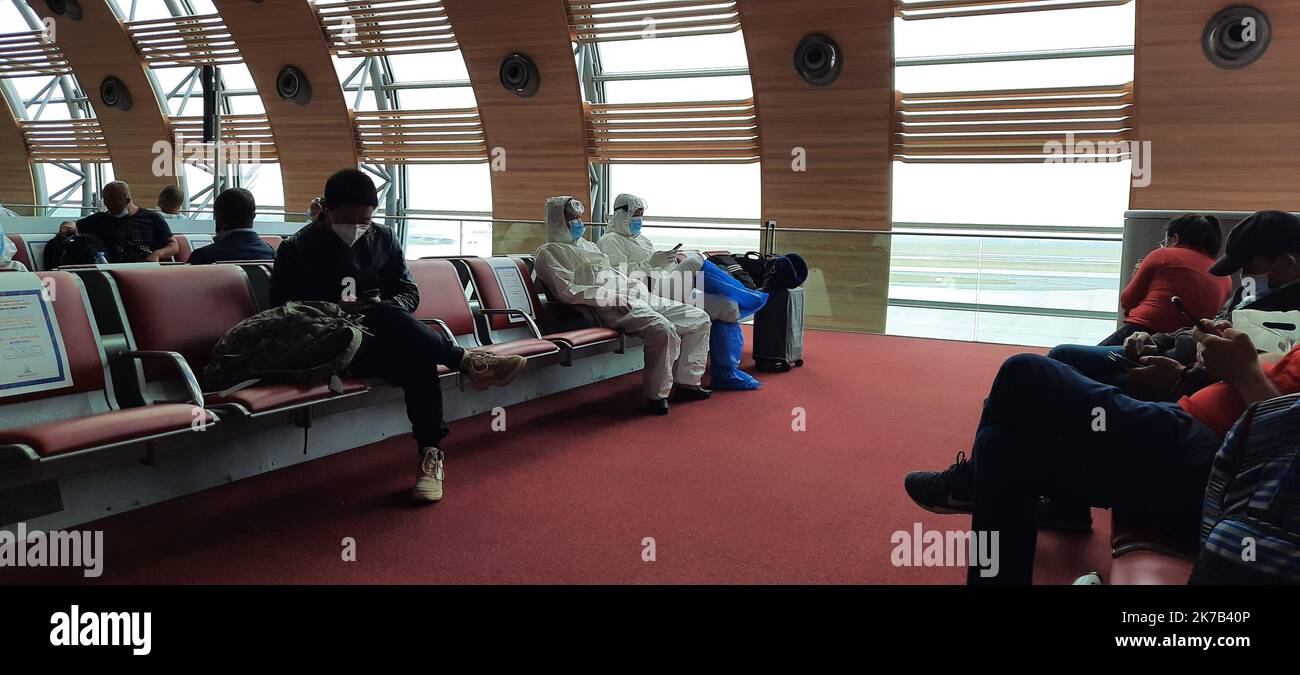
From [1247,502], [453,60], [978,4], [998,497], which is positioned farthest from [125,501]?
[453,60]

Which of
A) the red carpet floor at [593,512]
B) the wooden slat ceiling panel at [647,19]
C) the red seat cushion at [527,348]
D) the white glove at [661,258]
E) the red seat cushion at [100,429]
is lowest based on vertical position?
the red carpet floor at [593,512]

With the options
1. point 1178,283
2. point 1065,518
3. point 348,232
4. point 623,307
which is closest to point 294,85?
point 623,307

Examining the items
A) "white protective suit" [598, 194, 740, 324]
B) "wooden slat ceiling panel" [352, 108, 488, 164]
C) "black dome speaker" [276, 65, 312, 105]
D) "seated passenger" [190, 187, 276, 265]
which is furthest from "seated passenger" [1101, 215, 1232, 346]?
"black dome speaker" [276, 65, 312, 105]

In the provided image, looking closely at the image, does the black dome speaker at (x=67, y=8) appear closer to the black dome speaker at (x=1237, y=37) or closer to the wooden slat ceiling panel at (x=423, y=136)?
the wooden slat ceiling panel at (x=423, y=136)

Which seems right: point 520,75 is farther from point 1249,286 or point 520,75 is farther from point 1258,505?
point 1258,505

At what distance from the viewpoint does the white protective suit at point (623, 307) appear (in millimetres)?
4840

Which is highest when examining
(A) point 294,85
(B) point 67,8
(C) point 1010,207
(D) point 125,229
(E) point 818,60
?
(B) point 67,8

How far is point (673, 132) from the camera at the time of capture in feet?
33.9

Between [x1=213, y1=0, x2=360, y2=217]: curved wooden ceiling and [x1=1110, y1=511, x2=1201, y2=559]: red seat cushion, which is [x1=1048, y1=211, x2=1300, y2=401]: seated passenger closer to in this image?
[x1=1110, y1=511, x2=1201, y2=559]: red seat cushion

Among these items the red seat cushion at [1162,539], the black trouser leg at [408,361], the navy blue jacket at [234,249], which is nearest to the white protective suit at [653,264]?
the navy blue jacket at [234,249]

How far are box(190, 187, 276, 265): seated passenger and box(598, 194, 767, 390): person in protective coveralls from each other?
2120mm

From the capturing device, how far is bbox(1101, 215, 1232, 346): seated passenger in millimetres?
3459

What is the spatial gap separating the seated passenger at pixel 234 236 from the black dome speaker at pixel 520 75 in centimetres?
644

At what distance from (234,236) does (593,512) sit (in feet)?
8.78
